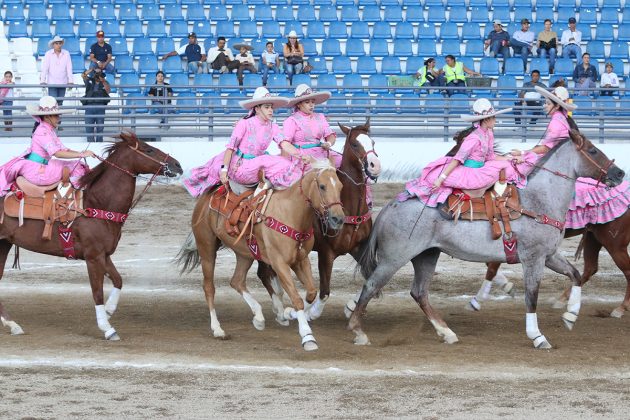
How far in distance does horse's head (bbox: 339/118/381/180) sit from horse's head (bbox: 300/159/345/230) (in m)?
0.66

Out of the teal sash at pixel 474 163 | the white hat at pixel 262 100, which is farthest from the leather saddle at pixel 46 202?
the teal sash at pixel 474 163

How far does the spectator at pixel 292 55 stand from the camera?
85.0 ft

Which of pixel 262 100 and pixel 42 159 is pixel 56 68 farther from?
pixel 262 100

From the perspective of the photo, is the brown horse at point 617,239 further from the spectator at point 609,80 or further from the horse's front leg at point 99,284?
the spectator at point 609,80

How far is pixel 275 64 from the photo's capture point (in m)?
26.0

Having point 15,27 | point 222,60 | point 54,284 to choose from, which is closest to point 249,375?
point 54,284

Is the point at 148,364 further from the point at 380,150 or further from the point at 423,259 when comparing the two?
the point at 380,150

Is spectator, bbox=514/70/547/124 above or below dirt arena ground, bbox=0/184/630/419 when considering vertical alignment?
above

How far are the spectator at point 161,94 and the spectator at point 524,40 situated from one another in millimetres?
8465

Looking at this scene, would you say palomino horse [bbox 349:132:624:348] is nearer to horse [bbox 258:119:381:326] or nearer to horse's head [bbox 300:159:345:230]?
horse [bbox 258:119:381:326]

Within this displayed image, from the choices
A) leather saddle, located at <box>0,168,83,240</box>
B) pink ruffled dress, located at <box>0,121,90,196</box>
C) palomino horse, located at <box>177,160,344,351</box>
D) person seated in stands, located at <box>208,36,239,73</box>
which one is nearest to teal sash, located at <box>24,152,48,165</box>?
pink ruffled dress, located at <box>0,121,90,196</box>

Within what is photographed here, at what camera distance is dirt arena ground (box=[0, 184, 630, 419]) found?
28.7 ft

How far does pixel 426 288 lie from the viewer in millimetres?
11633

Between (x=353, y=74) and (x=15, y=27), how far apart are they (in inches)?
352
